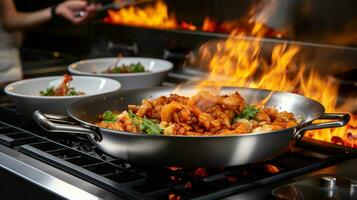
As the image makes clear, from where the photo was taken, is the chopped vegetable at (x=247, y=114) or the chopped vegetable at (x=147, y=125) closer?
the chopped vegetable at (x=147, y=125)

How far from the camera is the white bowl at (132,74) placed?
7.50 ft

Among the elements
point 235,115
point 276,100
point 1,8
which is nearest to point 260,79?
point 276,100

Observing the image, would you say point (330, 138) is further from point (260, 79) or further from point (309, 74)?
point (260, 79)

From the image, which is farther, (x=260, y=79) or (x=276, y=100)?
(x=260, y=79)

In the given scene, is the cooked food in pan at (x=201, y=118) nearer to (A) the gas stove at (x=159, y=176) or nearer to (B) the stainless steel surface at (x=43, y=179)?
(A) the gas stove at (x=159, y=176)

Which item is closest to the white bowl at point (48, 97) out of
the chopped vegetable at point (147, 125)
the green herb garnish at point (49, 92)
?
the green herb garnish at point (49, 92)

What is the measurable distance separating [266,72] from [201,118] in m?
1.21

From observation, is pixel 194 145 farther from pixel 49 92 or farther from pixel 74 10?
pixel 74 10

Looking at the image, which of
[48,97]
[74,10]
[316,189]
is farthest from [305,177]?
[74,10]

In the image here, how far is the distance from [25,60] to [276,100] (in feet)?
8.96

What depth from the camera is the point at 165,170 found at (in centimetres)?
144

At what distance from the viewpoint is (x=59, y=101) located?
6.26 ft

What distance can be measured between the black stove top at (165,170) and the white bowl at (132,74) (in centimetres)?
57

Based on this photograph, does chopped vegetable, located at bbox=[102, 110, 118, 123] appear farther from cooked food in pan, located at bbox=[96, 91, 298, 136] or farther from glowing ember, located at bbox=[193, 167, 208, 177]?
glowing ember, located at bbox=[193, 167, 208, 177]
